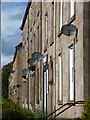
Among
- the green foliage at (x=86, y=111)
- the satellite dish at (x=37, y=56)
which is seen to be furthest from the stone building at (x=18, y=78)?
the green foliage at (x=86, y=111)

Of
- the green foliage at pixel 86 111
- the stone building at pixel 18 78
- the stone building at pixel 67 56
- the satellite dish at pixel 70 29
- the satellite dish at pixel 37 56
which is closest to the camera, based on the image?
the green foliage at pixel 86 111

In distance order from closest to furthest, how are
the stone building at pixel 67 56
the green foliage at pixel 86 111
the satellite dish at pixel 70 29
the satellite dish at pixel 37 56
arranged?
1. the green foliage at pixel 86 111
2. the stone building at pixel 67 56
3. the satellite dish at pixel 70 29
4. the satellite dish at pixel 37 56

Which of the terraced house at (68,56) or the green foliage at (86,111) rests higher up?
the terraced house at (68,56)

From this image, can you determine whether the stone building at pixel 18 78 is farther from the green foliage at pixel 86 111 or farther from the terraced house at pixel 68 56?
the green foliage at pixel 86 111

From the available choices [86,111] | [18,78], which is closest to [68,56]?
[86,111]

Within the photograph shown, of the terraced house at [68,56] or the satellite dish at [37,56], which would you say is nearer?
the terraced house at [68,56]

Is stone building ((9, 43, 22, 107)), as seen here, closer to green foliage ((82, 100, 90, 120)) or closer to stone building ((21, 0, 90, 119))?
stone building ((21, 0, 90, 119))

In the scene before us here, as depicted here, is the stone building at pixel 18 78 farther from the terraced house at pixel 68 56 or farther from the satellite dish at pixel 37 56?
the satellite dish at pixel 37 56

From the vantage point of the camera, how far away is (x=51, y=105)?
20.9m

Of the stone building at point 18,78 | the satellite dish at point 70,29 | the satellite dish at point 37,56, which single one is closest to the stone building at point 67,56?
the satellite dish at point 70,29

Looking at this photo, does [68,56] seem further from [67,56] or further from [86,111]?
[86,111]

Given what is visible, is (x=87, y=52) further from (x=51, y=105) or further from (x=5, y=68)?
(x=5, y=68)

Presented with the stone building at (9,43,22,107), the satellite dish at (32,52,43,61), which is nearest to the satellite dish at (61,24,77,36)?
the satellite dish at (32,52,43,61)

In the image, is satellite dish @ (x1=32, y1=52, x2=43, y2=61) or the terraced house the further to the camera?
satellite dish @ (x1=32, y1=52, x2=43, y2=61)
